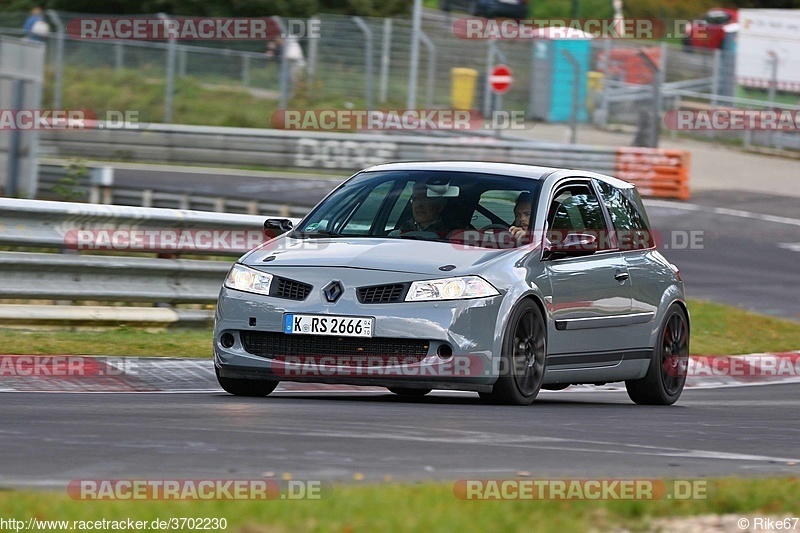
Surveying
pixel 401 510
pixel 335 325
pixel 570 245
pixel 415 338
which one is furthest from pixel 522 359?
pixel 401 510

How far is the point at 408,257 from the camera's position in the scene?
9.02 meters

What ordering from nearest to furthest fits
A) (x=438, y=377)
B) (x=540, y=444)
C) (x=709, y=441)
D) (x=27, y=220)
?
(x=540, y=444) → (x=709, y=441) → (x=438, y=377) → (x=27, y=220)

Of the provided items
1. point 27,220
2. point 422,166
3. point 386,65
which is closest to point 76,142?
point 386,65

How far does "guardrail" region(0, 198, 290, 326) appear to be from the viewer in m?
11.9

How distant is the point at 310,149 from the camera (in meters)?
31.2

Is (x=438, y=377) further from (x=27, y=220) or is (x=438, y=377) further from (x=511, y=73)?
(x=511, y=73)

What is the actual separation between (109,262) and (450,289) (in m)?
4.27

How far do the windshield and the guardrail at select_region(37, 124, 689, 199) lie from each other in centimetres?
1932

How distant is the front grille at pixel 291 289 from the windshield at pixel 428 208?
0.81 metres

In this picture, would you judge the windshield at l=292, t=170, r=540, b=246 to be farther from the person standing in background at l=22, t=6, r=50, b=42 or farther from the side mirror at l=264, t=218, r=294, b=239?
the person standing in background at l=22, t=6, r=50, b=42

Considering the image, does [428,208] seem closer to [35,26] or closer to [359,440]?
[359,440]

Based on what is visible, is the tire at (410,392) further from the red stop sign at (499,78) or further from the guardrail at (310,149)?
the red stop sign at (499,78)

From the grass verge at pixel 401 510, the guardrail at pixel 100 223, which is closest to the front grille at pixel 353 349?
the grass verge at pixel 401 510

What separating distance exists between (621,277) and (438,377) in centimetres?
217
